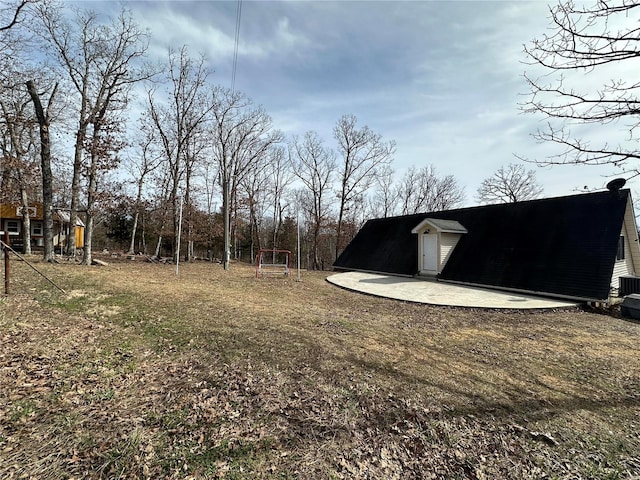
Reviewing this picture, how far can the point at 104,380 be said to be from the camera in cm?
333

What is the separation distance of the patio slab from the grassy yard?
2325 millimetres

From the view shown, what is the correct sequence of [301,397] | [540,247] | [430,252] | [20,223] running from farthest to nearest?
[20,223], [430,252], [540,247], [301,397]

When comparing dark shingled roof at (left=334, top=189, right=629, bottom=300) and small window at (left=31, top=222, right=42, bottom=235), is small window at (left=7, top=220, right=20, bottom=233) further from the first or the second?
dark shingled roof at (left=334, top=189, right=629, bottom=300)

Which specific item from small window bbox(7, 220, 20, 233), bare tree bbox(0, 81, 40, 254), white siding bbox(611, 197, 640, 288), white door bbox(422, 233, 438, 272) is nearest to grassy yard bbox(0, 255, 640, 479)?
white siding bbox(611, 197, 640, 288)

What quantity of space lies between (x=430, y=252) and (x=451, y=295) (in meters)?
4.48

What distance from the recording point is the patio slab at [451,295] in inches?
328

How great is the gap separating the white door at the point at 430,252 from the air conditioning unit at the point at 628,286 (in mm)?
5895

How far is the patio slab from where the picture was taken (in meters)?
8.34

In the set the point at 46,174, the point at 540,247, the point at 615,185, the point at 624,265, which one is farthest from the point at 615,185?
the point at 46,174

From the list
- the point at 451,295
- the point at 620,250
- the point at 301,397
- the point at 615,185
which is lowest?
the point at 301,397

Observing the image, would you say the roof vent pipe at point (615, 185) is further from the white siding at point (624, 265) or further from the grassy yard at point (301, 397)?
the grassy yard at point (301, 397)

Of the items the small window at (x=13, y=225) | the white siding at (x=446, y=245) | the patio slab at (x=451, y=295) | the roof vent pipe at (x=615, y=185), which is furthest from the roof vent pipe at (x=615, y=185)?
the small window at (x=13, y=225)

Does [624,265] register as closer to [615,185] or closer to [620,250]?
[620,250]

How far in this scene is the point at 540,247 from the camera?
10945 mm
